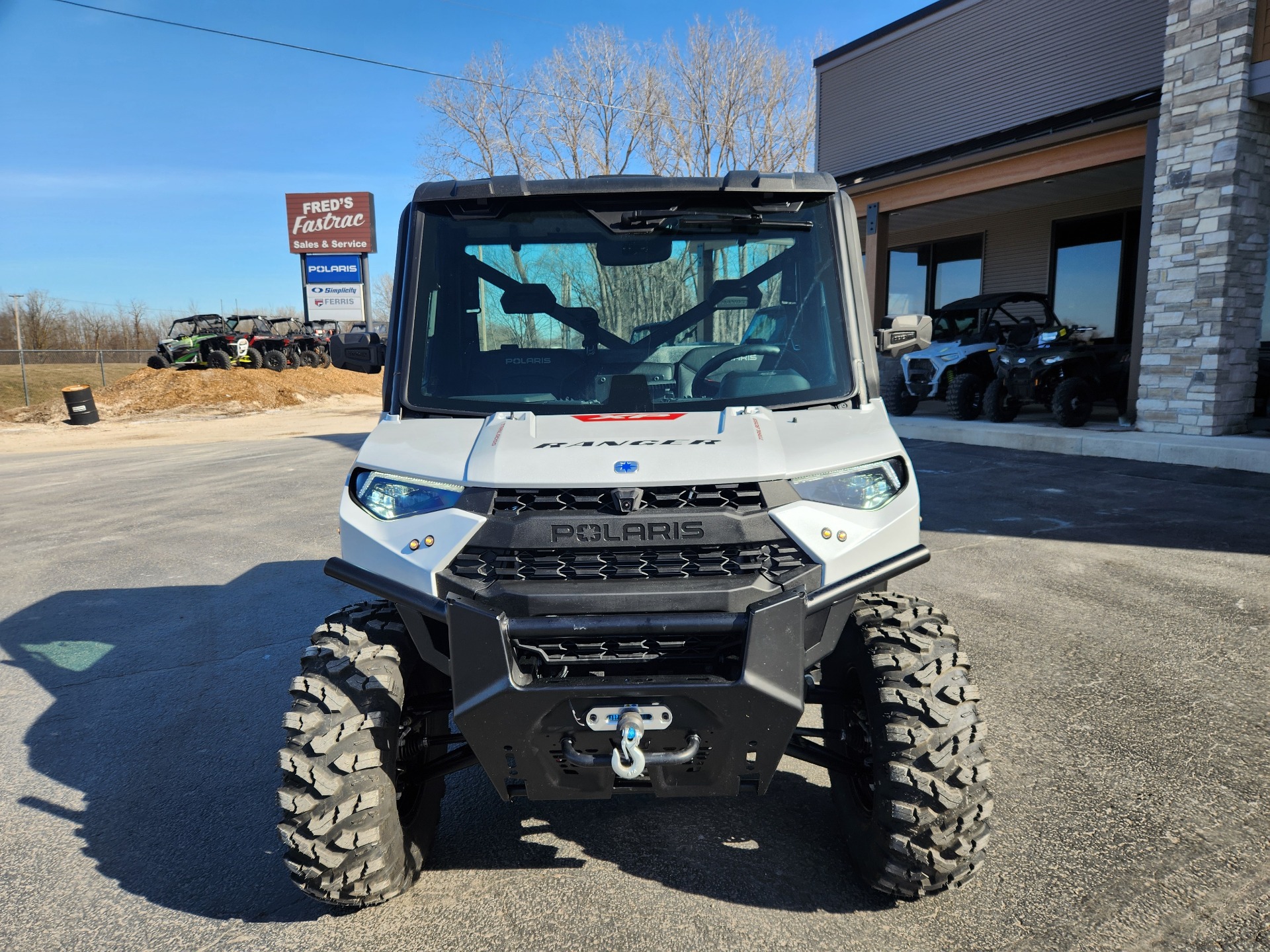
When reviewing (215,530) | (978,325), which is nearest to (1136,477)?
(978,325)

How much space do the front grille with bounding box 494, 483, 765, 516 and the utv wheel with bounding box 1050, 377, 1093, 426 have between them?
11408 millimetres

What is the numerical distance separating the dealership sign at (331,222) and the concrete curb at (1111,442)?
27.6 m

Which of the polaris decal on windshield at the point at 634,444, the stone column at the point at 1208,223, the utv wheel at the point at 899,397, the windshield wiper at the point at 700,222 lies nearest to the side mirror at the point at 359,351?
the windshield wiper at the point at 700,222

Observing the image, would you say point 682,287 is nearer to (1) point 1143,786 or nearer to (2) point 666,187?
(2) point 666,187

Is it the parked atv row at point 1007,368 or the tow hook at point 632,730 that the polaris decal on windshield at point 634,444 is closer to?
the tow hook at point 632,730

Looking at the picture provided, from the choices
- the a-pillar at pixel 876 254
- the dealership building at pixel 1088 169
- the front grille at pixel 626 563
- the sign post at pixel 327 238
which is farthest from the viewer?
the sign post at pixel 327 238

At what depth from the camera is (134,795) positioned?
3.35 meters

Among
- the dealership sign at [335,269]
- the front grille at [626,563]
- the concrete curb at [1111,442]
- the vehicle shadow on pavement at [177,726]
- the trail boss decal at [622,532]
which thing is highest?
the dealership sign at [335,269]

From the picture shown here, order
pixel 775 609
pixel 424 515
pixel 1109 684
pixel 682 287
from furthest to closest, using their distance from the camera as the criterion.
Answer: pixel 1109 684
pixel 682 287
pixel 424 515
pixel 775 609

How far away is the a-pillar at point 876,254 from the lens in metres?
16.1

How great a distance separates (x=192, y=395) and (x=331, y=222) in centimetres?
1307

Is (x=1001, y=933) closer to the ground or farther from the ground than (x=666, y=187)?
closer to the ground

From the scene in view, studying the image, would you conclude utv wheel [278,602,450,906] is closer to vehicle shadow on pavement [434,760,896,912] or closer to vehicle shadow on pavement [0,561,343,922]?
vehicle shadow on pavement [0,561,343,922]

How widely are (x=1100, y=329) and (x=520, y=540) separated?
686 inches
